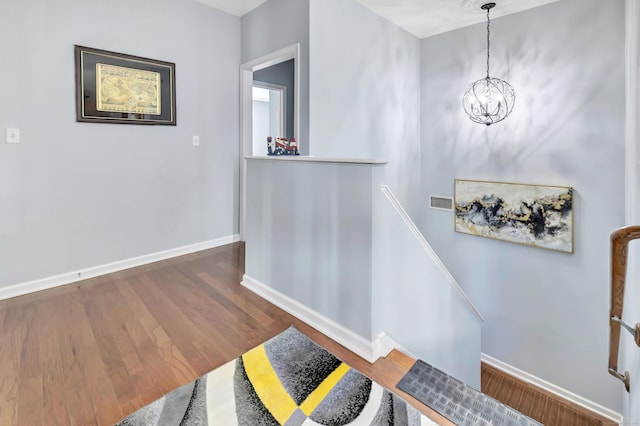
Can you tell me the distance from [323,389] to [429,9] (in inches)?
153

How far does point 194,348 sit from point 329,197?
1.17m

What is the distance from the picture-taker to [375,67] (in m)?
3.68

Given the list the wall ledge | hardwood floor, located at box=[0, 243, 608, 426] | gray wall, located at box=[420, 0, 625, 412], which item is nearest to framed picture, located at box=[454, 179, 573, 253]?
gray wall, located at box=[420, 0, 625, 412]

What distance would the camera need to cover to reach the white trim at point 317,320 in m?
1.82

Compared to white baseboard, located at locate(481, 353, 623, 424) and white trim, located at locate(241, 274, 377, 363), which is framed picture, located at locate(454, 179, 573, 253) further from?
white trim, located at locate(241, 274, 377, 363)

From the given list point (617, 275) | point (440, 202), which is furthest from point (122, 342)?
point (440, 202)

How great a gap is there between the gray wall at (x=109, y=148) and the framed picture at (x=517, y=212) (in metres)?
2.99

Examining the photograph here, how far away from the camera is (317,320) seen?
207cm

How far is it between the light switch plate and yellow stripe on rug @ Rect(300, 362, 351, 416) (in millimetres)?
2835

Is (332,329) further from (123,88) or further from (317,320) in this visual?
(123,88)

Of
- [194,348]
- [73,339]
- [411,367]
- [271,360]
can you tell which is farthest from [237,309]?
[411,367]

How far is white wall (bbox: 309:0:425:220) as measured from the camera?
10.00 feet

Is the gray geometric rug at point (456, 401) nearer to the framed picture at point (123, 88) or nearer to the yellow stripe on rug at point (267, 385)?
the yellow stripe on rug at point (267, 385)

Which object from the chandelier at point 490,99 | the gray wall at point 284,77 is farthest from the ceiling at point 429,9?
the gray wall at point 284,77
